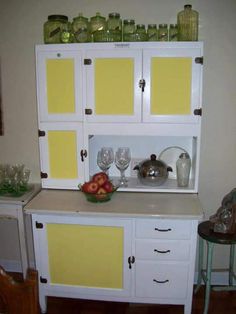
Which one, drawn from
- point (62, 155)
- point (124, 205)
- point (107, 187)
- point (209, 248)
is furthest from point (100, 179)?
point (209, 248)

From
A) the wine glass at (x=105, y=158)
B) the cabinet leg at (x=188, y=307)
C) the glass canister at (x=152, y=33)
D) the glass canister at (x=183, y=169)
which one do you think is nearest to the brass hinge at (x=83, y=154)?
the wine glass at (x=105, y=158)

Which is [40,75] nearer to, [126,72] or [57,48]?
[57,48]

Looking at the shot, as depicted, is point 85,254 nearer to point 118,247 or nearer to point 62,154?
point 118,247

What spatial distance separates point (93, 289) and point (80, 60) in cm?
160

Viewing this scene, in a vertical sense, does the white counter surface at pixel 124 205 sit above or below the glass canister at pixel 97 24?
below

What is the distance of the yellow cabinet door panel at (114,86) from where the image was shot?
212cm

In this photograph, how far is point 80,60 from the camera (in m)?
2.14

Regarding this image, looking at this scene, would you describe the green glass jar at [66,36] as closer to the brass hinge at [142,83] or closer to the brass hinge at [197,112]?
the brass hinge at [142,83]

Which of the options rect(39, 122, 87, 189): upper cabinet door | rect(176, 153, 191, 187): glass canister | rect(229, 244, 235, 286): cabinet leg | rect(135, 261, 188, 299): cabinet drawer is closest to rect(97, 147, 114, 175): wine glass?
rect(39, 122, 87, 189): upper cabinet door

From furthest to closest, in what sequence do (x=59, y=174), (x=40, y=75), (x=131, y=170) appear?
(x=131, y=170) → (x=59, y=174) → (x=40, y=75)

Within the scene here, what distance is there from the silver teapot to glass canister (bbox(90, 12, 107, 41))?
0.98 meters

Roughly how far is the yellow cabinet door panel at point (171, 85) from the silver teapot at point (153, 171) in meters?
0.39

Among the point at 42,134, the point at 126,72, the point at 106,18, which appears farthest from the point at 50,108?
the point at 106,18

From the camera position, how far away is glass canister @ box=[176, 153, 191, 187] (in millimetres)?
2322
